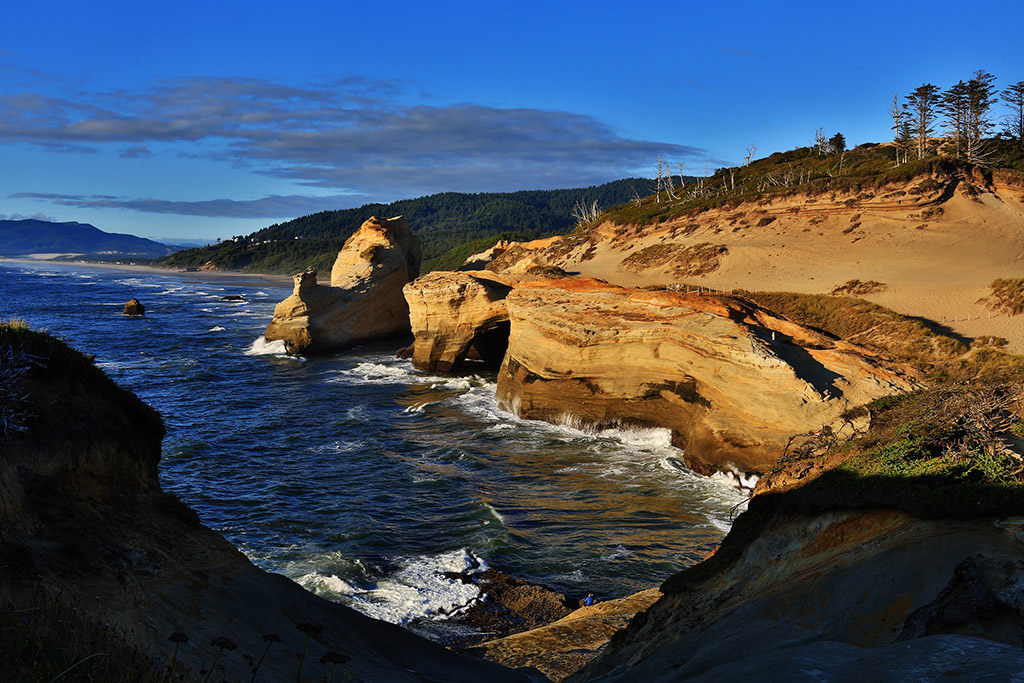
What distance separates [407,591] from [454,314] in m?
21.5

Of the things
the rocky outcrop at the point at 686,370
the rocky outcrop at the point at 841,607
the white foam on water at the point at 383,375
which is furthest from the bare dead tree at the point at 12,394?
the white foam on water at the point at 383,375

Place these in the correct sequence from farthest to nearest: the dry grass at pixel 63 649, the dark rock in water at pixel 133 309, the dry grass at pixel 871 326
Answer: the dark rock in water at pixel 133 309 → the dry grass at pixel 871 326 → the dry grass at pixel 63 649

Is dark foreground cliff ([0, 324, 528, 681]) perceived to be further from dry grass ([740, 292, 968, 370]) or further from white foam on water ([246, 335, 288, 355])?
white foam on water ([246, 335, 288, 355])

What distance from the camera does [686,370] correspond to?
2073cm

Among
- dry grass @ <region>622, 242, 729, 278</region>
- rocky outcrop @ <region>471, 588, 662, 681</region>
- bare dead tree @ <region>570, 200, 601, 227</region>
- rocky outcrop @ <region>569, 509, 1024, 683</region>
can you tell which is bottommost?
rocky outcrop @ <region>471, 588, 662, 681</region>

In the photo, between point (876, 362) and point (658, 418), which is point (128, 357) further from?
point (876, 362)

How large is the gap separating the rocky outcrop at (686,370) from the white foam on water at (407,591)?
9219mm

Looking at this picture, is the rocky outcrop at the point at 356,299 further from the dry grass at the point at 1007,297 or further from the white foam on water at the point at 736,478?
the dry grass at the point at 1007,297

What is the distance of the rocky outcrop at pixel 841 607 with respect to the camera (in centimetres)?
429

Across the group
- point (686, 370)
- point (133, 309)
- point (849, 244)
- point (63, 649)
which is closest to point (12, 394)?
point (63, 649)

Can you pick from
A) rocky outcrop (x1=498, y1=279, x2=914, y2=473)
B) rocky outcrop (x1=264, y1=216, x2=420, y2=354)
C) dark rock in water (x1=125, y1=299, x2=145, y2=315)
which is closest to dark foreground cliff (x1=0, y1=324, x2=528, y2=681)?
rocky outcrop (x1=498, y1=279, x2=914, y2=473)

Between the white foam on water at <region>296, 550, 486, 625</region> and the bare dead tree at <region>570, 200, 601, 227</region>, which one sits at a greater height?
the bare dead tree at <region>570, 200, 601, 227</region>

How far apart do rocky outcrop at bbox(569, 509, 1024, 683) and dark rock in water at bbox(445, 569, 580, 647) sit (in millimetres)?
3295

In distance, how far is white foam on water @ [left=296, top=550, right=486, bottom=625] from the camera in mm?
11991
